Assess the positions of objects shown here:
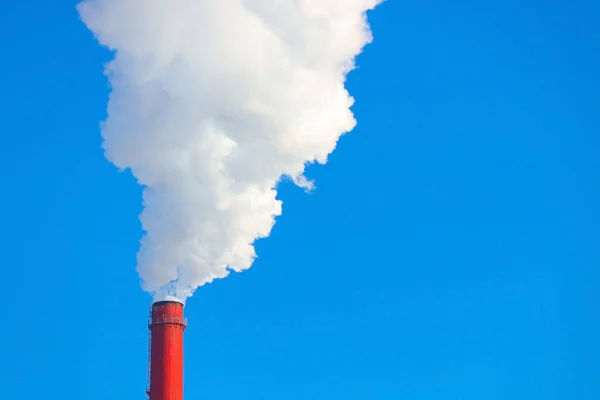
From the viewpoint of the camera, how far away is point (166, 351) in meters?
55.5

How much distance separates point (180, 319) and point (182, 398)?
5.14 m

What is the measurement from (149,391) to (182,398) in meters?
2.17

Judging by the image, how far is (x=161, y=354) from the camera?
182 ft

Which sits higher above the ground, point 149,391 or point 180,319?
point 180,319

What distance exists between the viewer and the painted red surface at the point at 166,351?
54750 millimetres

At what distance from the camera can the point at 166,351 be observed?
182 ft

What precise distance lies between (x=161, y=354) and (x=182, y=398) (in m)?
3.14

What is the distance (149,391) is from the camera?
55281 mm

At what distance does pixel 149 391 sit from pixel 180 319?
198 inches

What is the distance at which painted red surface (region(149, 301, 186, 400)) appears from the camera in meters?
54.8

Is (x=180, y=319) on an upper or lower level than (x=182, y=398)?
upper

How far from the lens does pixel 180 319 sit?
56.9 metres

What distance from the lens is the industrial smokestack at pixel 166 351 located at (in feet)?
180

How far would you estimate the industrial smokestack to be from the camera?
5475cm
